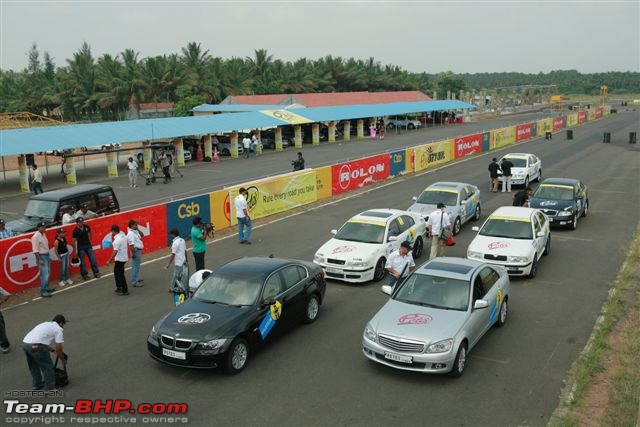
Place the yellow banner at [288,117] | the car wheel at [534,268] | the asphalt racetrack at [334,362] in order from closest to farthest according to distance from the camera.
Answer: the asphalt racetrack at [334,362] < the car wheel at [534,268] < the yellow banner at [288,117]

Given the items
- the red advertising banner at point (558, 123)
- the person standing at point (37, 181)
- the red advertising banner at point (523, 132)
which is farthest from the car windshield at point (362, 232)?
the red advertising banner at point (558, 123)

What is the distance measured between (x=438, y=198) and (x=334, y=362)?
38.4ft

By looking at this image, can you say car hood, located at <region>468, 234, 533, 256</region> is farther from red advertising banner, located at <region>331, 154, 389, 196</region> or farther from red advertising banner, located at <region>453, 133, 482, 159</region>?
red advertising banner, located at <region>453, 133, 482, 159</region>

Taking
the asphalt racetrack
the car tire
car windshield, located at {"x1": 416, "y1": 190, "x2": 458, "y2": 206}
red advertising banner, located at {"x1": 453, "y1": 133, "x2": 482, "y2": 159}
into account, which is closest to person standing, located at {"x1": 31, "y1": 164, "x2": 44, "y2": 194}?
the asphalt racetrack

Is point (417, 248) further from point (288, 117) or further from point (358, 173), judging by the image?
point (288, 117)

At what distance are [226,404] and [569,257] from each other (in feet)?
41.3

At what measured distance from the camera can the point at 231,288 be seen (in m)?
11.2

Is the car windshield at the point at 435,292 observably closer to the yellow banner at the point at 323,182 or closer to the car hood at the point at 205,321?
the car hood at the point at 205,321

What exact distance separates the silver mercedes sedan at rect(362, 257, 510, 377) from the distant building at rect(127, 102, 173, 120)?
6849 centimetres

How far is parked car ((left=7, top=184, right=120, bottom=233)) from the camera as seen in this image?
18094 mm

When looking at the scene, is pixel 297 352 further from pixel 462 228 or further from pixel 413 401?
pixel 462 228

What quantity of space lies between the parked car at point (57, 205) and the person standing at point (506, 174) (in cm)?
1873

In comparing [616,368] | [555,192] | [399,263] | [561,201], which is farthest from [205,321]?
[555,192]

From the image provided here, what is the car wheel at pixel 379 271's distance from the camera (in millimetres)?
15469
